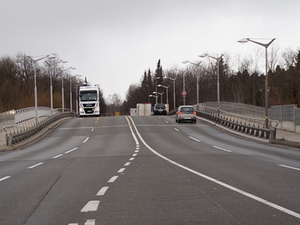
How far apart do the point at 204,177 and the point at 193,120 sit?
3160cm

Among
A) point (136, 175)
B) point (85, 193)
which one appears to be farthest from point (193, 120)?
point (85, 193)

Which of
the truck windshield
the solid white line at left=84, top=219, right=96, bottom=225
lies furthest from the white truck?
the solid white line at left=84, top=219, right=96, bottom=225

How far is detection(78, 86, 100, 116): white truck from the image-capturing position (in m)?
51.3

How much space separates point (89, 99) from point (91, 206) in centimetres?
4618

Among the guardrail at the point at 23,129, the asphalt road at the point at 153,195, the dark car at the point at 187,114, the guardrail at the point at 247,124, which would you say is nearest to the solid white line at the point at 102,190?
the asphalt road at the point at 153,195

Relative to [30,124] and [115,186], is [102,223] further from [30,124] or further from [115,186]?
[30,124]

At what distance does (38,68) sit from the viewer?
79.8 meters

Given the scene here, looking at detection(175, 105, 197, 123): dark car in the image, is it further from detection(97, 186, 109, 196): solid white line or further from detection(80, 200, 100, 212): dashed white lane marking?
detection(80, 200, 100, 212): dashed white lane marking

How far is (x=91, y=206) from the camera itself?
635cm

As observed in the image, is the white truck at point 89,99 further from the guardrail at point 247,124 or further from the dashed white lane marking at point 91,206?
the dashed white lane marking at point 91,206

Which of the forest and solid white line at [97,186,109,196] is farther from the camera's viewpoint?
the forest

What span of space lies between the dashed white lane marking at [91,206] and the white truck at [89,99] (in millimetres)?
45405

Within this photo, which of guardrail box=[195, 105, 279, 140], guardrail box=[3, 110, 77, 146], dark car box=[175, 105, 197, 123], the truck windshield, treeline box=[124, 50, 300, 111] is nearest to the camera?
guardrail box=[3, 110, 77, 146]

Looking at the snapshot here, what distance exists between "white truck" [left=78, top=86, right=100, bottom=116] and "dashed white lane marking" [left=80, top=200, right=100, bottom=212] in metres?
45.4
